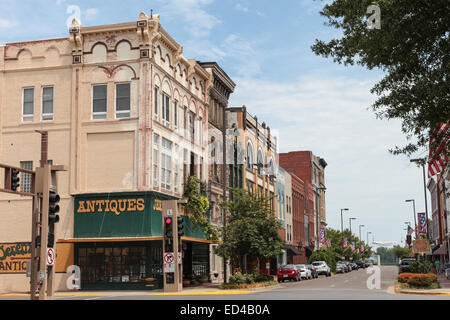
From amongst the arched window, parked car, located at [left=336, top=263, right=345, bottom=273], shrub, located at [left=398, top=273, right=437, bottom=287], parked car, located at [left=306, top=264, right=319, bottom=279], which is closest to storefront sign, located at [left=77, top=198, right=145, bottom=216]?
shrub, located at [left=398, top=273, right=437, bottom=287]

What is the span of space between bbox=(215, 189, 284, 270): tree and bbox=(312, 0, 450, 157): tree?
21.1 metres

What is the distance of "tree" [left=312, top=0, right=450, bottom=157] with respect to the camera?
559 inches

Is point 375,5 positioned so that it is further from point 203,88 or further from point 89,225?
point 203,88

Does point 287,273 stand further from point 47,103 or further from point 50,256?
point 50,256

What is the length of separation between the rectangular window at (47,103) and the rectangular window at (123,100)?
14.5 feet

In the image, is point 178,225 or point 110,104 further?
point 110,104

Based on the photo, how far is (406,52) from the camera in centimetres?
1480

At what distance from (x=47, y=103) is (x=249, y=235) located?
15.4 m

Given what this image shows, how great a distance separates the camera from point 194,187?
4216 cm

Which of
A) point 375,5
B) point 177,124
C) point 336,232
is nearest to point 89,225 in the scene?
point 177,124

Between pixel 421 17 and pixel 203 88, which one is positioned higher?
pixel 203 88

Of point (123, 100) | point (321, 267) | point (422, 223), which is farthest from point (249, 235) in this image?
point (422, 223)

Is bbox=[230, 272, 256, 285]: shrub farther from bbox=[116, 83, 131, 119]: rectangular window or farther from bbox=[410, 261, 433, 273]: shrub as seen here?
bbox=[116, 83, 131, 119]: rectangular window
